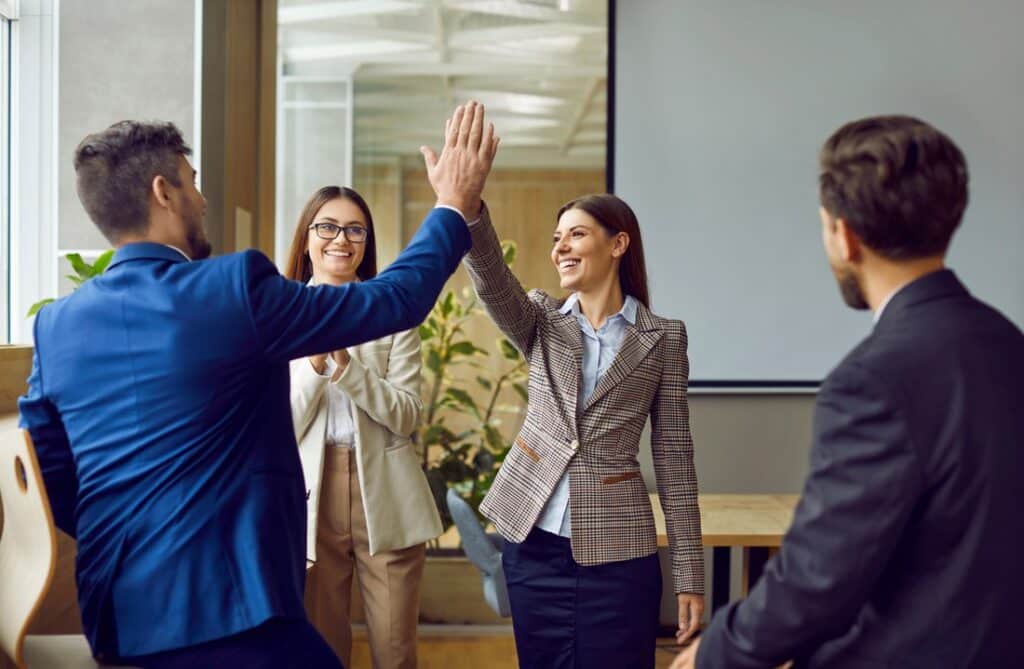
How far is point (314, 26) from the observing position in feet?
14.8

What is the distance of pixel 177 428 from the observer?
1.37m

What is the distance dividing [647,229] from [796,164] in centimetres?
67

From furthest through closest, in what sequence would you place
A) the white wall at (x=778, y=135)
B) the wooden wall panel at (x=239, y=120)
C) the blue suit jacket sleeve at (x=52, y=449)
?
the white wall at (x=778, y=135)
the wooden wall panel at (x=239, y=120)
the blue suit jacket sleeve at (x=52, y=449)

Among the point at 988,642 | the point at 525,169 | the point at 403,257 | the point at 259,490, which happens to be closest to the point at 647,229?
the point at 525,169

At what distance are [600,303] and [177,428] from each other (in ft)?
3.48

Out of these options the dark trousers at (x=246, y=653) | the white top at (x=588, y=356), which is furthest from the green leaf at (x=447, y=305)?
the dark trousers at (x=246, y=653)

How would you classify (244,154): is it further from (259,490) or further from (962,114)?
(962,114)

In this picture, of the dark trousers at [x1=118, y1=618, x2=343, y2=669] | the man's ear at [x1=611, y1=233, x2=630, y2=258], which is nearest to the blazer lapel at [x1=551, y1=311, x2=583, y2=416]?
the man's ear at [x1=611, y1=233, x2=630, y2=258]

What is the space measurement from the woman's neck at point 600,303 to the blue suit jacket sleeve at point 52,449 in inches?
43.6

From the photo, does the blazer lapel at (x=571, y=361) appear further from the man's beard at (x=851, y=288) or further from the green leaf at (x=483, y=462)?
the green leaf at (x=483, y=462)

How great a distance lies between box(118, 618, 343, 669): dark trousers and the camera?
1.38 meters

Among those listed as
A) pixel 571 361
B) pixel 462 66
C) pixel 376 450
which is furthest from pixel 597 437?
pixel 462 66

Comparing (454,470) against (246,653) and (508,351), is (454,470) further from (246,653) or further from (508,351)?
(246,653)

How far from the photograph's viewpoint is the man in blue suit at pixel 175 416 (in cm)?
136
